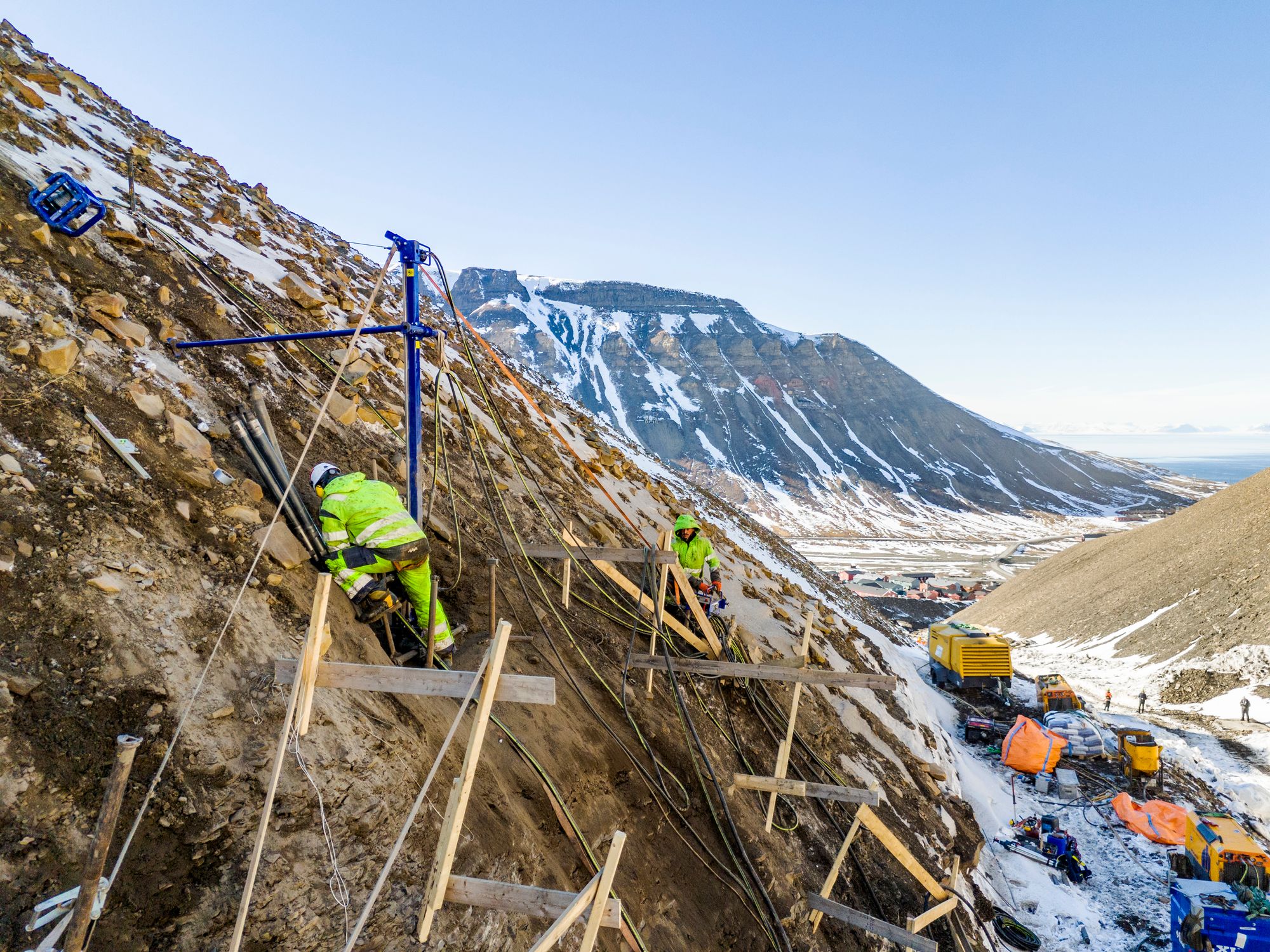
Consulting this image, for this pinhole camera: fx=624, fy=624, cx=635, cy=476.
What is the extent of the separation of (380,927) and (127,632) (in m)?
2.39

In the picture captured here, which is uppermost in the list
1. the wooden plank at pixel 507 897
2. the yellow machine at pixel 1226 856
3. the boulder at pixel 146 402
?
the boulder at pixel 146 402

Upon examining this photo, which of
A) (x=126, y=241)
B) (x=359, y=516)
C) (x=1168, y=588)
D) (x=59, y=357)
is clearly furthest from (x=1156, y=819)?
(x=1168, y=588)

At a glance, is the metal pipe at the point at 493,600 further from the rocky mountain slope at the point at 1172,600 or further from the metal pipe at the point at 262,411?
the rocky mountain slope at the point at 1172,600

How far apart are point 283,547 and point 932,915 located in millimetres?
7856

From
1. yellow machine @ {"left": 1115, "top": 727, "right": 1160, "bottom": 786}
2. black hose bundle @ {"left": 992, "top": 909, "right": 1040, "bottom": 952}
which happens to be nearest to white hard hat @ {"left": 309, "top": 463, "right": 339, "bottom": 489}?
black hose bundle @ {"left": 992, "top": 909, "right": 1040, "bottom": 952}

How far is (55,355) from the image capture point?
4824 mm

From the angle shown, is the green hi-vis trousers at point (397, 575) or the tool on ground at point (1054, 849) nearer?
the green hi-vis trousers at point (397, 575)

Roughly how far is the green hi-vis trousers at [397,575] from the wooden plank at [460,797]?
8.05 ft

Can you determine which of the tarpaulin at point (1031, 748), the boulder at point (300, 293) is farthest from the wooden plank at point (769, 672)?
the tarpaulin at point (1031, 748)

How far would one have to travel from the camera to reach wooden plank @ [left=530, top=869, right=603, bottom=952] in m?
2.76

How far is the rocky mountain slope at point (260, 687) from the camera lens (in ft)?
11.3

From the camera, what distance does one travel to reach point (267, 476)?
18.5ft

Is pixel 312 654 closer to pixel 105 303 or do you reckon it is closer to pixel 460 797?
pixel 460 797

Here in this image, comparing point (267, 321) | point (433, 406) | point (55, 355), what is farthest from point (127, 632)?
point (433, 406)
